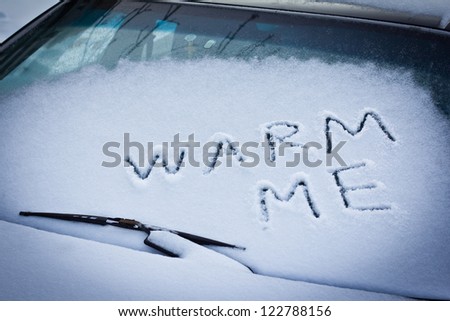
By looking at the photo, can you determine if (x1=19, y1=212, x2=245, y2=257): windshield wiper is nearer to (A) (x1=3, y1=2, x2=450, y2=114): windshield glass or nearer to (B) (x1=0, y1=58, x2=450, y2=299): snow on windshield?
(B) (x1=0, y1=58, x2=450, y2=299): snow on windshield

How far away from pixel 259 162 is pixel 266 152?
0.13 feet

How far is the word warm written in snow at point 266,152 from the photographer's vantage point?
1.29 m

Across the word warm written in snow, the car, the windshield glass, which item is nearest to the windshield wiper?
the car

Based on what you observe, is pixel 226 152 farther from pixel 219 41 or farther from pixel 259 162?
pixel 219 41

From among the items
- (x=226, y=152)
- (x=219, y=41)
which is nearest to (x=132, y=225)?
(x=226, y=152)

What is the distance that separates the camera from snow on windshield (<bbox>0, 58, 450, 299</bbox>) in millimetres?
1173

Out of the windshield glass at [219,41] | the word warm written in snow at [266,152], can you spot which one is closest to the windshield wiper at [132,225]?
the word warm written in snow at [266,152]

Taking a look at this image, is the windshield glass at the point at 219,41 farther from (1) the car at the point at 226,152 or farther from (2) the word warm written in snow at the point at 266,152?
(2) the word warm written in snow at the point at 266,152

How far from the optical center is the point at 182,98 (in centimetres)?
146

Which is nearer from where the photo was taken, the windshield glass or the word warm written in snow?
the word warm written in snow

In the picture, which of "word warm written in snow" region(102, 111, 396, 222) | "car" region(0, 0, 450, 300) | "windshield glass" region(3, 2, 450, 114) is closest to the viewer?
"car" region(0, 0, 450, 300)

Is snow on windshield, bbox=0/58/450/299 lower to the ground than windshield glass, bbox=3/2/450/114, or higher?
lower

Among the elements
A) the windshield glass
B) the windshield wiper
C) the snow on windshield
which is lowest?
the windshield wiper
